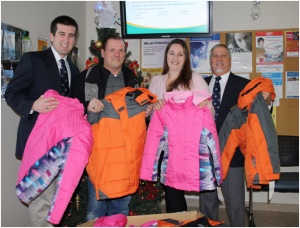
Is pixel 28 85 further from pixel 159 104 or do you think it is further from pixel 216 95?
pixel 216 95

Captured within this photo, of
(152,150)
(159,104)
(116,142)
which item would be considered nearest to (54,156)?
(116,142)

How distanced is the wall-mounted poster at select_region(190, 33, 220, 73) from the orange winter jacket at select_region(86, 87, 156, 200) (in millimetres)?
1950

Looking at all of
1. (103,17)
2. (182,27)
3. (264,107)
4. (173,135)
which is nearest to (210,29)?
(182,27)

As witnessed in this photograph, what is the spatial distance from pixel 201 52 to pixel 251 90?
1.75 metres

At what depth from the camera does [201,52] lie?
4367 millimetres

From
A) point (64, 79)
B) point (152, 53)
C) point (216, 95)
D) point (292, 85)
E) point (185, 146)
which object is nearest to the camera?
point (185, 146)

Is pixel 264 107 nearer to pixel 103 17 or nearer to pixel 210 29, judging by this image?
pixel 210 29

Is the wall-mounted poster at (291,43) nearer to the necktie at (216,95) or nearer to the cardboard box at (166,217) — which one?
the necktie at (216,95)

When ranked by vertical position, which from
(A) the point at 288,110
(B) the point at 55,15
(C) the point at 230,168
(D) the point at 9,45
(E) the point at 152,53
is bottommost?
(C) the point at 230,168

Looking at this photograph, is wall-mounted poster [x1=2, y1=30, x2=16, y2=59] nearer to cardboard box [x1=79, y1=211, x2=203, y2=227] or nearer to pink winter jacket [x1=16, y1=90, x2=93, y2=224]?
pink winter jacket [x1=16, y1=90, x2=93, y2=224]

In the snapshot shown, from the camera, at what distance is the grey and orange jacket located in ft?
8.78

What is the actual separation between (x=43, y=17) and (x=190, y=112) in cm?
212

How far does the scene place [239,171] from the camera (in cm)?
293

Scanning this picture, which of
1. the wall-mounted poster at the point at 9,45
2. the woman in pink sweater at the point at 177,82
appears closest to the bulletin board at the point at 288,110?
the woman in pink sweater at the point at 177,82
